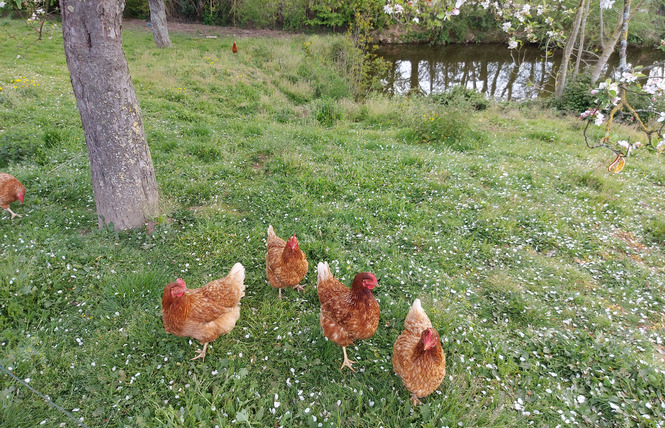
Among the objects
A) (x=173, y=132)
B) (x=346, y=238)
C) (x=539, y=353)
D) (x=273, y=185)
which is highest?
(x=173, y=132)

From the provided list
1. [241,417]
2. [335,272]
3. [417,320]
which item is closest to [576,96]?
[335,272]

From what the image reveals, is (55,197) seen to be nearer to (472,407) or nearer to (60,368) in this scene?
(60,368)

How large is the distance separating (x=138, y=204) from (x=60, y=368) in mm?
2580

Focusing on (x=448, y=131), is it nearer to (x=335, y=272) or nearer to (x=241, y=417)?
(x=335, y=272)

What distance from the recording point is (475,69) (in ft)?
79.6

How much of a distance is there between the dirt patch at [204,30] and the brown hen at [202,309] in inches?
1086

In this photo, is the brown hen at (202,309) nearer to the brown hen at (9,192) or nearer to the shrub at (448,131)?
the brown hen at (9,192)

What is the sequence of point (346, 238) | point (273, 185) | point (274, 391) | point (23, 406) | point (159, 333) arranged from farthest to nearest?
point (273, 185) < point (346, 238) < point (159, 333) < point (274, 391) < point (23, 406)

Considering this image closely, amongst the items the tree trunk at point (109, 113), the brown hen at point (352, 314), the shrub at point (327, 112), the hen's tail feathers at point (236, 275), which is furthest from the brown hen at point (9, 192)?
the shrub at point (327, 112)

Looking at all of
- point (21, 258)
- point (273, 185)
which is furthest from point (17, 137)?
point (273, 185)

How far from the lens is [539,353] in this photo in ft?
12.6

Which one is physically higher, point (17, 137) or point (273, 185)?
point (17, 137)

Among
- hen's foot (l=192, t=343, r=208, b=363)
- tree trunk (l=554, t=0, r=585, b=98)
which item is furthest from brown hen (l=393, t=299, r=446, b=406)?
tree trunk (l=554, t=0, r=585, b=98)

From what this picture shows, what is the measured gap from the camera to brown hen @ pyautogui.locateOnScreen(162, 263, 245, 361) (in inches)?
138
